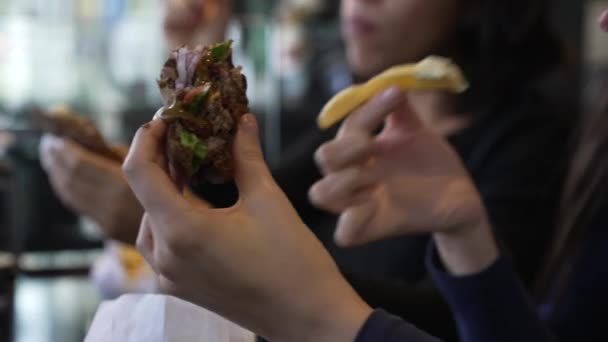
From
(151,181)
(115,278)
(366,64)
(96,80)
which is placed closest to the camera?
(151,181)

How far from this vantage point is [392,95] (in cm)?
51

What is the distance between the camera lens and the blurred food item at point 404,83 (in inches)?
19.0

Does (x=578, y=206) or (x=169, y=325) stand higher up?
(x=169, y=325)

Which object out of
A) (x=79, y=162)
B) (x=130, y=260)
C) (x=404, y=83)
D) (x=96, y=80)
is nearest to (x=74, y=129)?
(x=79, y=162)

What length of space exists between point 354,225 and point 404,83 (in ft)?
0.37

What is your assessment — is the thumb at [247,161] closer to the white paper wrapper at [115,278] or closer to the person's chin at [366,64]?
the white paper wrapper at [115,278]

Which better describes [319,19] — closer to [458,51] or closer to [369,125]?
[458,51]

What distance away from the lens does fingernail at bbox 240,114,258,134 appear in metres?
0.35

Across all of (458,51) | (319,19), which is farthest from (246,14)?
(458,51)

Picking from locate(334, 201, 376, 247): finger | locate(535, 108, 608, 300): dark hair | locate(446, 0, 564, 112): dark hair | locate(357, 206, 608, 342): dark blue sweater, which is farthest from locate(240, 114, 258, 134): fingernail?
locate(446, 0, 564, 112): dark hair

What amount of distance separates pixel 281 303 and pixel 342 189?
21 centimetres

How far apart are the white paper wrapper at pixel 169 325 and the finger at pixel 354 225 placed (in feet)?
0.57

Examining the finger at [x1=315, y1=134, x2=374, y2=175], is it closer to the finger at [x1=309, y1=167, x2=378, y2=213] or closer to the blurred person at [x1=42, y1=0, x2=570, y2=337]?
the finger at [x1=309, y1=167, x2=378, y2=213]

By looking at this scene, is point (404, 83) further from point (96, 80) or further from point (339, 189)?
point (96, 80)
